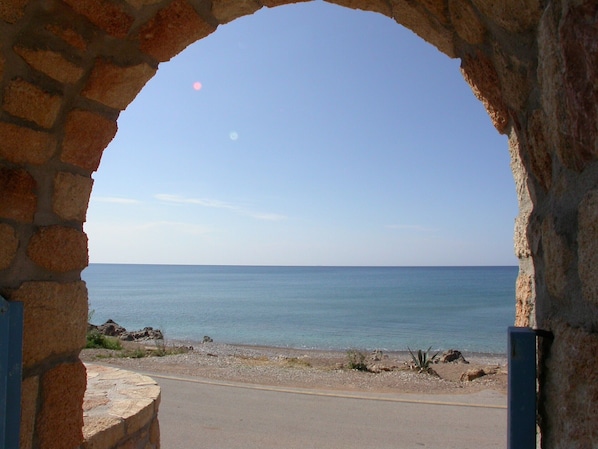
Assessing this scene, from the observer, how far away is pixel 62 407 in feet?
6.78

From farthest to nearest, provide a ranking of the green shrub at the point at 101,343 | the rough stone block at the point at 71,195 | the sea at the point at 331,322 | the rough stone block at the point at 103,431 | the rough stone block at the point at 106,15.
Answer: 1. the sea at the point at 331,322
2. the green shrub at the point at 101,343
3. the rough stone block at the point at 103,431
4. the rough stone block at the point at 71,195
5. the rough stone block at the point at 106,15

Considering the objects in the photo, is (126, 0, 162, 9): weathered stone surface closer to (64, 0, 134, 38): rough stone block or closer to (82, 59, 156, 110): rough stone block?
(64, 0, 134, 38): rough stone block

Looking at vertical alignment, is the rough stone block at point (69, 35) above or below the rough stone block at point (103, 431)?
above

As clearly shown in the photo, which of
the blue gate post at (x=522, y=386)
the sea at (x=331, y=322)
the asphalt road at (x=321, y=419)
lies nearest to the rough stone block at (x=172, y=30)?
the blue gate post at (x=522, y=386)

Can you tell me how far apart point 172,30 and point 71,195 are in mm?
852

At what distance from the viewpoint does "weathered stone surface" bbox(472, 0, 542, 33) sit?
41.0 inches

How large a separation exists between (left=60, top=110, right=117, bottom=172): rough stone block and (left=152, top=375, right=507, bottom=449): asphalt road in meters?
3.56

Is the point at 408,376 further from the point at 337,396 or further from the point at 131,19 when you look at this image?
the point at 131,19

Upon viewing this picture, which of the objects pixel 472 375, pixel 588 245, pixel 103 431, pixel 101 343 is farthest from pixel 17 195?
pixel 101 343

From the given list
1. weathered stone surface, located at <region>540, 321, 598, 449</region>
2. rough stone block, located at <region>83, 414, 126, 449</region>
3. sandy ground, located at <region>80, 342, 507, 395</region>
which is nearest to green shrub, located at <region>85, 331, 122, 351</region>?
sandy ground, located at <region>80, 342, 507, 395</region>

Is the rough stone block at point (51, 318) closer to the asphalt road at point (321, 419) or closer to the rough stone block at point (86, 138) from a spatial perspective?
the rough stone block at point (86, 138)

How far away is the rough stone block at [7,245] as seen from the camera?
1.86 metres

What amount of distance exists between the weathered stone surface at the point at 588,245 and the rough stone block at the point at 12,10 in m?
1.94

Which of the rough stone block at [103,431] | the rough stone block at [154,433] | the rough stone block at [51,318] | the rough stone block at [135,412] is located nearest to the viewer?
the rough stone block at [51,318]
